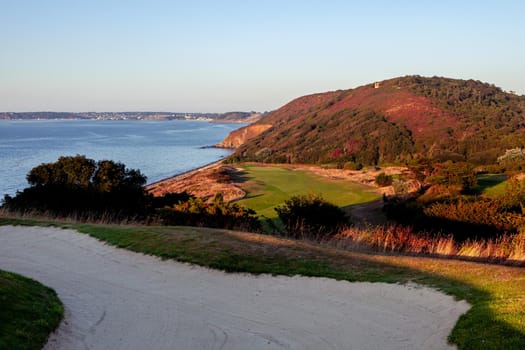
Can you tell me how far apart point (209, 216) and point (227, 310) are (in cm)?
1286

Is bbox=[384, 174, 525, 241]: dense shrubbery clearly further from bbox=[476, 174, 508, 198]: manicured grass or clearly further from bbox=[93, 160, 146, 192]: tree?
bbox=[93, 160, 146, 192]: tree

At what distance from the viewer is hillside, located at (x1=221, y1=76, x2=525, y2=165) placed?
320 ft

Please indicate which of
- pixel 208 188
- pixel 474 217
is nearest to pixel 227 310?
pixel 474 217

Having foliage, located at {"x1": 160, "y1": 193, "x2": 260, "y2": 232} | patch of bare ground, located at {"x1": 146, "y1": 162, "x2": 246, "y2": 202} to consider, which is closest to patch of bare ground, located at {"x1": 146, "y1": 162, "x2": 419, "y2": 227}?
patch of bare ground, located at {"x1": 146, "y1": 162, "x2": 246, "y2": 202}

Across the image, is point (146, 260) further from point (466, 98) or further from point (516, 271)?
point (466, 98)

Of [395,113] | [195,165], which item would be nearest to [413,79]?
[395,113]

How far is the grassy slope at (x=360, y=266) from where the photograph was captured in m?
6.92

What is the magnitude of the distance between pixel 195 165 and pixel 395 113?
55313 mm

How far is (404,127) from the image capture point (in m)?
115

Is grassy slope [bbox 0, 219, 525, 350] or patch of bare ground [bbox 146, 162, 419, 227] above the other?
grassy slope [bbox 0, 219, 525, 350]

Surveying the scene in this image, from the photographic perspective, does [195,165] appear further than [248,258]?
Yes

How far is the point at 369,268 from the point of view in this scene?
448 inches

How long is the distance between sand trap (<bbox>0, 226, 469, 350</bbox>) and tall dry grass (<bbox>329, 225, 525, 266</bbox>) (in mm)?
4849

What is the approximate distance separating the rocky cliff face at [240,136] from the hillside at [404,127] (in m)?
1.70
